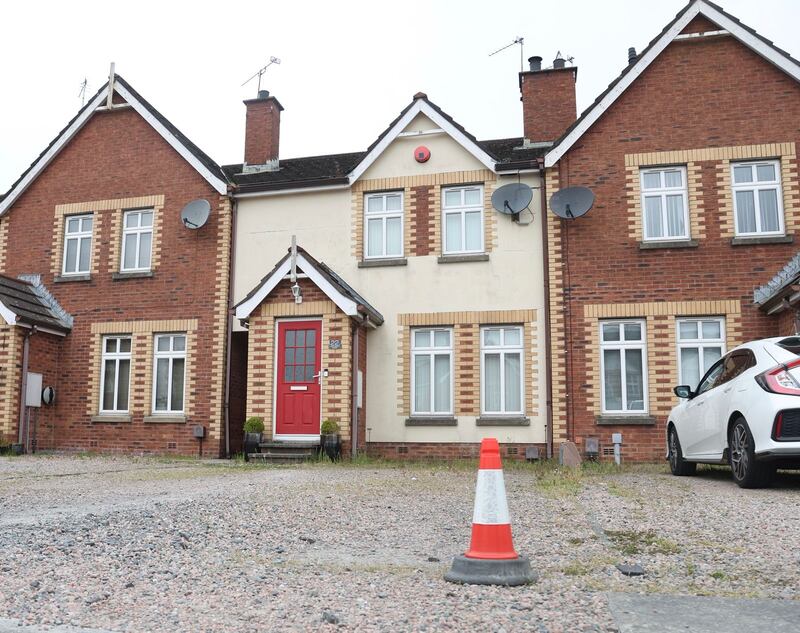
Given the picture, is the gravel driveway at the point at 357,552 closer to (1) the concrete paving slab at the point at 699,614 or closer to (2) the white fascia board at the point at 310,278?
(1) the concrete paving slab at the point at 699,614

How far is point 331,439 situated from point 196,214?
612cm

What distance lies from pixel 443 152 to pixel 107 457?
935 centimetres

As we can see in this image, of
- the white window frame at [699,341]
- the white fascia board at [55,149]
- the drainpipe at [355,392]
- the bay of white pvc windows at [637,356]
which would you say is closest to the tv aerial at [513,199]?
the bay of white pvc windows at [637,356]

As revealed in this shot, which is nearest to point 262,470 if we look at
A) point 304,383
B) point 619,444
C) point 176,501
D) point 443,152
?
point 304,383

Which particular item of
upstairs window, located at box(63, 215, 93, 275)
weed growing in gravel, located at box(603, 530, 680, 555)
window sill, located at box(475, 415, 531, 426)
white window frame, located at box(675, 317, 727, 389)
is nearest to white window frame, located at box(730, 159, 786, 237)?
white window frame, located at box(675, 317, 727, 389)

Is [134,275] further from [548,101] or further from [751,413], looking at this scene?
[751,413]

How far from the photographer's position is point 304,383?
15.3m

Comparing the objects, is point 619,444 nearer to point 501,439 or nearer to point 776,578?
point 501,439

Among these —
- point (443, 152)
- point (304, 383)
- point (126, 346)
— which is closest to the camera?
point (304, 383)

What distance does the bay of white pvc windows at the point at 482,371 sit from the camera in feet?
51.0

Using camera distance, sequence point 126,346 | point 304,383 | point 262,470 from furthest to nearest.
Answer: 1. point 126,346
2. point 304,383
3. point 262,470

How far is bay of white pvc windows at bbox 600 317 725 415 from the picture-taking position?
14.6 m

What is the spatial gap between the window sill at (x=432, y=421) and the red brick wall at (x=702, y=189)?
2278 mm

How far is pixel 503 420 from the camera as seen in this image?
50.1ft
